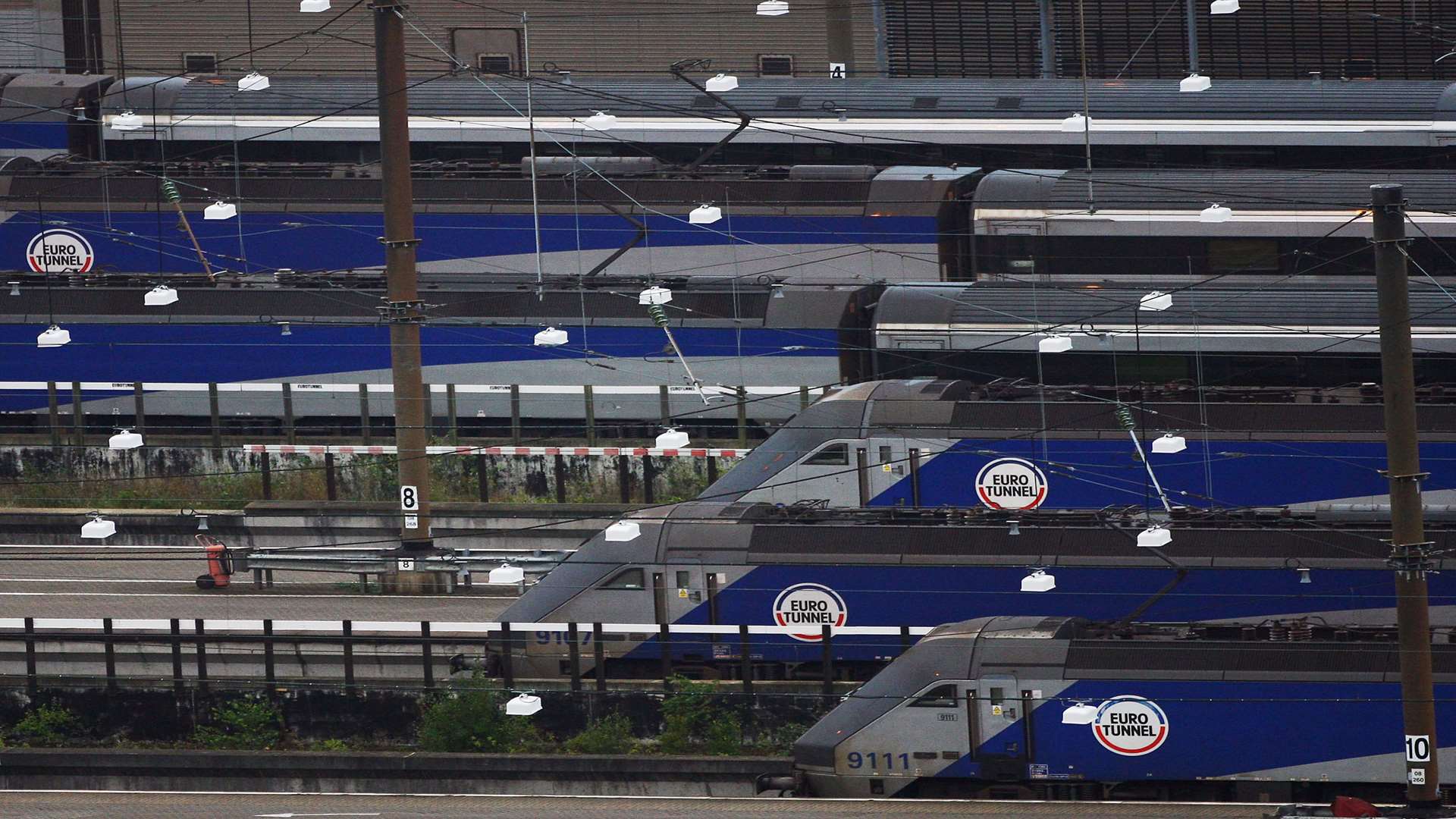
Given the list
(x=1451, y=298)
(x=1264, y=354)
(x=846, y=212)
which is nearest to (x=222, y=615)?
(x=846, y=212)

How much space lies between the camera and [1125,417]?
31.0 m

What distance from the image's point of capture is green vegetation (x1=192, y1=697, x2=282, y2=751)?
29.1m

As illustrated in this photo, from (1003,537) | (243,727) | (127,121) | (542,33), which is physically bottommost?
(243,727)

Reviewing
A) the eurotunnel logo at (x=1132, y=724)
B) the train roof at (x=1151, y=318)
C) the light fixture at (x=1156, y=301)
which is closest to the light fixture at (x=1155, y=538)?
the eurotunnel logo at (x=1132, y=724)

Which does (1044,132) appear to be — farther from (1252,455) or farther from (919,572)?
(919,572)

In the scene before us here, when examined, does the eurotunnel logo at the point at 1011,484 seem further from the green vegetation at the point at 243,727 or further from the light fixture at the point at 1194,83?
the green vegetation at the point at 243,727

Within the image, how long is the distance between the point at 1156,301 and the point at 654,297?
7112 millimetres

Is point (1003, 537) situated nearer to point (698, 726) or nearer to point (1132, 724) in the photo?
point (1132, 724)

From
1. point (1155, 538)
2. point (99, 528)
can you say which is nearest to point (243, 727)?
point (99, 528)

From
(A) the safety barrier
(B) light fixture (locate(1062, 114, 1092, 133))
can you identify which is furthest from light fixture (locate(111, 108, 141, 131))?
(B) light fixture (locate(1062, 114, 1092, 133))

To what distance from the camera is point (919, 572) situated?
29516mm

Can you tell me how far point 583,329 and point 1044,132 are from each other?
30.5 ft

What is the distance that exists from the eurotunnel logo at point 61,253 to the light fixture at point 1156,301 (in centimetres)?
1782

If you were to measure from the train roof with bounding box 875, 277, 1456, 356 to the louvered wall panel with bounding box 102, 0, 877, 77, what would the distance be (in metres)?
14.5
